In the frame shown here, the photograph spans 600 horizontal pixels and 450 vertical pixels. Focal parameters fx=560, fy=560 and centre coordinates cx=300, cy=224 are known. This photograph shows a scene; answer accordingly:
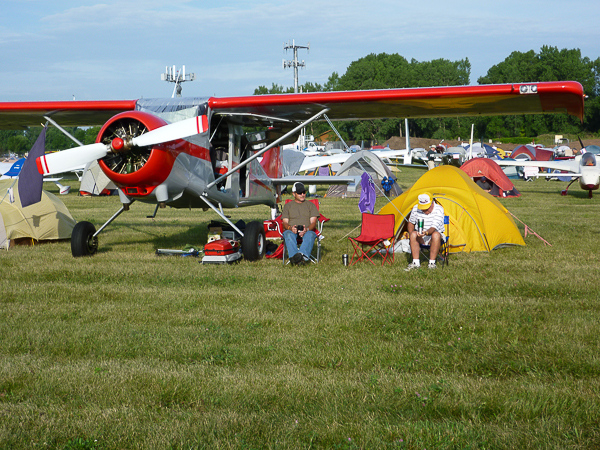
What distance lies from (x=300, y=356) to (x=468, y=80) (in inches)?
4580

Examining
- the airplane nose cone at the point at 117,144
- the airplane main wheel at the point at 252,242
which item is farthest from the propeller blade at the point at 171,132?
the airplane main wheel at the point at 252,242

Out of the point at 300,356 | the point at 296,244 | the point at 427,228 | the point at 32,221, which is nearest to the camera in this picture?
the point at 300,356

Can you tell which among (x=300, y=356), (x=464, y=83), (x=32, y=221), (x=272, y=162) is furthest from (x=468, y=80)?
(x=300, y=356)

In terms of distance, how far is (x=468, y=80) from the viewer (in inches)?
4397

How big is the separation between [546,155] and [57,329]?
43.4m

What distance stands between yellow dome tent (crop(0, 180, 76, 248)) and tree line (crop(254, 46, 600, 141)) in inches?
2377

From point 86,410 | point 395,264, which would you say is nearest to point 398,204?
point 395,264

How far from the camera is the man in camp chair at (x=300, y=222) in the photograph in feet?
27.7

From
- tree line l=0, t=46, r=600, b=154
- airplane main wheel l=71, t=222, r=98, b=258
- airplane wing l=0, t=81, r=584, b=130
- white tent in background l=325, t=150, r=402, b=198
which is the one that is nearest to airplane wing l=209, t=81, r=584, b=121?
airplane wing l=0, t=81, r=584, b=130

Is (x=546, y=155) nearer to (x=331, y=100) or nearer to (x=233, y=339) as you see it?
(x=331, y=100)

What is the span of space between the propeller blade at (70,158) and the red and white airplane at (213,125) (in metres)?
0.02

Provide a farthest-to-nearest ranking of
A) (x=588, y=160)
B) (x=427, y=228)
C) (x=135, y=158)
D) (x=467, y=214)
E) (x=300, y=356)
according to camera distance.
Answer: (x=588, y=160) < (x=467, y=214) < (x=427, y=228) < (x=135, y=158) < (x=300, y=356)

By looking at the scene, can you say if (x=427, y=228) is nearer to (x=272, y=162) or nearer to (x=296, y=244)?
(x=296, y=244)

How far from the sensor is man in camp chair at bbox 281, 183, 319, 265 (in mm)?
8453
